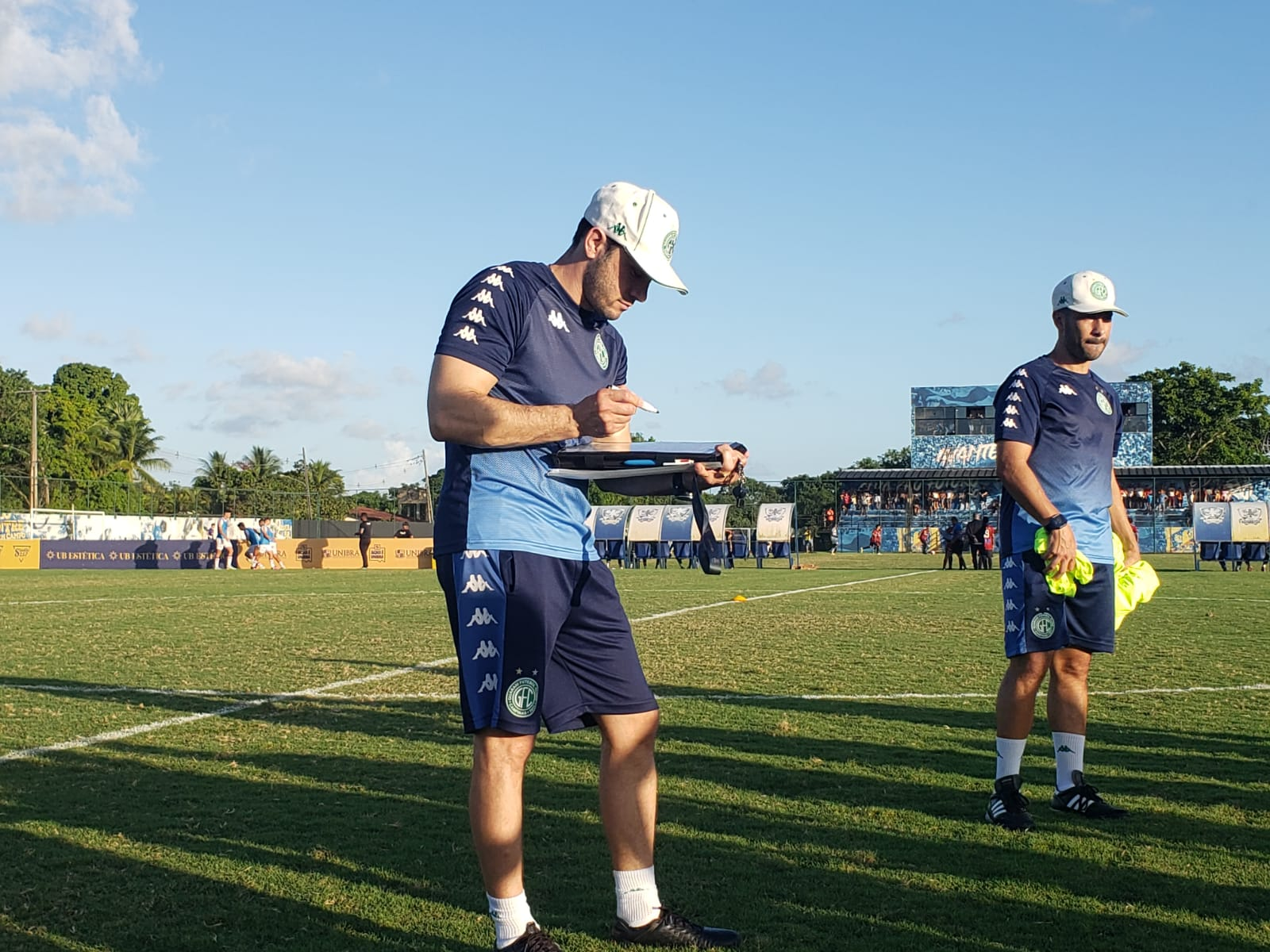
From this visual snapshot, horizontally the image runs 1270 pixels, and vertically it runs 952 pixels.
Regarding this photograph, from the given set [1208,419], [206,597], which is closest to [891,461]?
[1208,419]

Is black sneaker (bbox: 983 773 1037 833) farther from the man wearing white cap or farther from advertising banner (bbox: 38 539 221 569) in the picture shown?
advertising banner (bbox: 38 539 221 569)

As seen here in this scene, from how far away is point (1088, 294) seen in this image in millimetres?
5109

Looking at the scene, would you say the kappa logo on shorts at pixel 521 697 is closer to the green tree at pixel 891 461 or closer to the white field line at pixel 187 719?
the white field line at pixel 187 719

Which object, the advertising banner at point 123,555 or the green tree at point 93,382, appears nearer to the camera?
the advertising banner at point 123,555

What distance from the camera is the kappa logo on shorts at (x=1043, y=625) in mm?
5039

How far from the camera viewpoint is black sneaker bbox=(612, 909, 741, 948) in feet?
11.1

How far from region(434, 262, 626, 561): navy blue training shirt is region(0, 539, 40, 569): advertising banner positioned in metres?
41.4

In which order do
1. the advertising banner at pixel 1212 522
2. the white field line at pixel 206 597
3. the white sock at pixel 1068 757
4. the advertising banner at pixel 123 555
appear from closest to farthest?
the white sock at pixel 1068 757
the white field line at pixel 206 597
the advertising banner at pixel 1212 522
the advertising banner at pixel 123 555

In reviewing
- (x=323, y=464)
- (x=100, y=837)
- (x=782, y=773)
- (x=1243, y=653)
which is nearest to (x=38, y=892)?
(x=100, y=837)

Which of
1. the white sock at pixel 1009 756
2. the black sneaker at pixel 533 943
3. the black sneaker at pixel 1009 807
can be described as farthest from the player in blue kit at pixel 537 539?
the white sock at pixel 1009 756

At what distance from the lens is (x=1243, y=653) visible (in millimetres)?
10719

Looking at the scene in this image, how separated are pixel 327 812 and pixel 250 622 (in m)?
10.4

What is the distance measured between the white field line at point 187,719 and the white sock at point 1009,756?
4.53 m

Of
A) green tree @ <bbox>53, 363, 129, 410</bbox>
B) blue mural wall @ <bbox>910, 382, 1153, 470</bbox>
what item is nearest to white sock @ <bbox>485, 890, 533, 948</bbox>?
blue mural wall @ <bbox>910, 382, 1153, 470</bbox>
